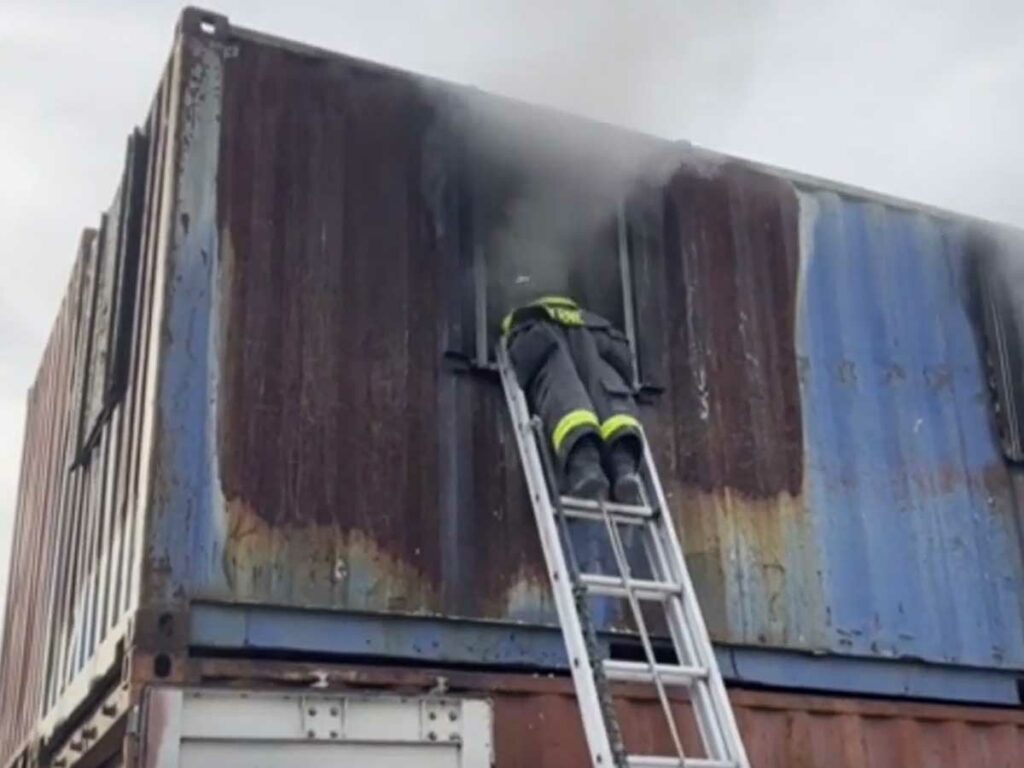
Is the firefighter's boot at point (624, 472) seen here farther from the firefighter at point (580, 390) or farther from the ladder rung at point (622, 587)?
the ladder rung at point (622, 587)

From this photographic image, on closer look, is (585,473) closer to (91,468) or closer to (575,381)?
(575,381)

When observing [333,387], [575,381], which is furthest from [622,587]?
[333,387]

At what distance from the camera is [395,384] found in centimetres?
538

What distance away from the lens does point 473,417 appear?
5492 millimetres

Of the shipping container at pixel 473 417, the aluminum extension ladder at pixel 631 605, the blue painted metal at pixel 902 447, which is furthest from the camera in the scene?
the blue painted metal at pixel 902 447

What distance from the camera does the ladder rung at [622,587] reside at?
4777mm

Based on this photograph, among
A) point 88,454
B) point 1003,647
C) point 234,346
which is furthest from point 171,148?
point 1003,647

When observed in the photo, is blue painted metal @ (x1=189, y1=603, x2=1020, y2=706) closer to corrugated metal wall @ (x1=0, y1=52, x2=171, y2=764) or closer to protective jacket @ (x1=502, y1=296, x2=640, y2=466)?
corrugated metal wall @ (x1=0, y1=52, x2=171, y2=764)

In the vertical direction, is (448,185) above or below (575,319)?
above

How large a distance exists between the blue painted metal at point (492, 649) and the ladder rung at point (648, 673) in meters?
0.65

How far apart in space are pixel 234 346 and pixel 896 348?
3.33 meters

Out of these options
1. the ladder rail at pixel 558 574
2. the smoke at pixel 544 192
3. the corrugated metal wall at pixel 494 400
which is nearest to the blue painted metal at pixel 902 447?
the corrugated metal wall at pixel 494 400

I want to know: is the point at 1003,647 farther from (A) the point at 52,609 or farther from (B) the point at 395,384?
(A) the point at 52,609

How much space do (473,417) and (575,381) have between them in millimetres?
528
